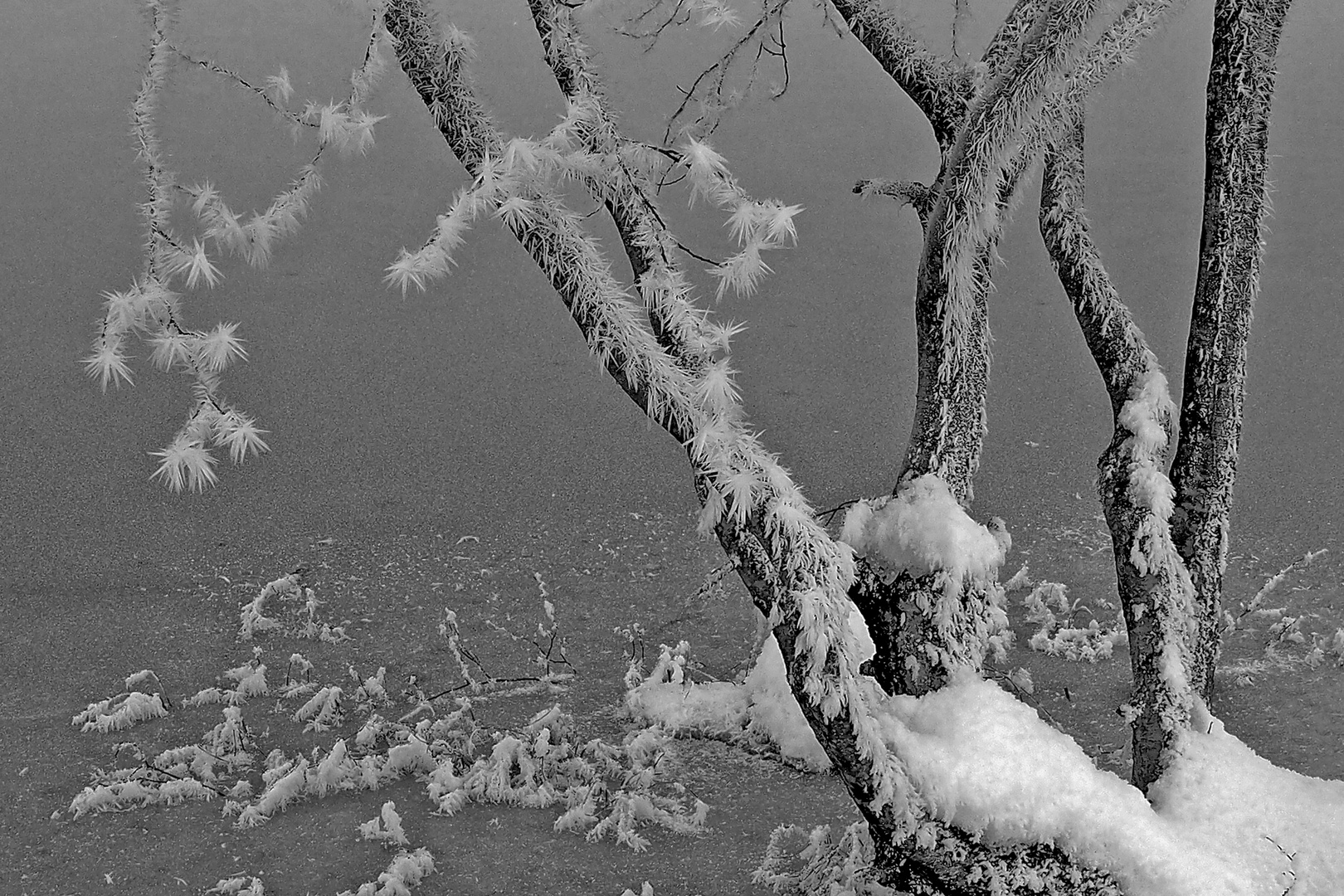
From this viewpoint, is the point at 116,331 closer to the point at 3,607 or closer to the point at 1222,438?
the point at 1222,438

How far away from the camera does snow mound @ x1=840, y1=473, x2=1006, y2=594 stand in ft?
3.63

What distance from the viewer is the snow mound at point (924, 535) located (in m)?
1.11

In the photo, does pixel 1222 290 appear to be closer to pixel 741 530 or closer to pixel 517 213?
pixel 741 530

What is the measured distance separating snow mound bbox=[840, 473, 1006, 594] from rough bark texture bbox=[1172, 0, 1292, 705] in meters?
0.24

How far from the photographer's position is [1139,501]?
1206 millimetres

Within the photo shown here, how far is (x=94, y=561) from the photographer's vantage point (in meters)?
2.04

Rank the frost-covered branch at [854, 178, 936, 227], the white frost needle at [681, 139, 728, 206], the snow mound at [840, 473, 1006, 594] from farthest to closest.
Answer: the frost-covered branch at [854, 178, 936, 227], the snow mound at [840, 473, 1006, 594], the white frost needle at [681, 139, 728, 206]

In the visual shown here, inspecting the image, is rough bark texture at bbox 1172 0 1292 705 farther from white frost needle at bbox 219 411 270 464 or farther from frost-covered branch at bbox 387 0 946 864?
white frost needle at bbox 219 411 270 464

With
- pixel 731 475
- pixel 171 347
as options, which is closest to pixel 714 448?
pixel 731 475

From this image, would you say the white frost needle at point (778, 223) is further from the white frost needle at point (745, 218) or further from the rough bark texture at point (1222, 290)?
the rough bark texture at point (1222, 290)

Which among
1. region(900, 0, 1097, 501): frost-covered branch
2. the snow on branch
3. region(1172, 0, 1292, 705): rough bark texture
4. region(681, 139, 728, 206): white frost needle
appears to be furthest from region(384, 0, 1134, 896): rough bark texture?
region(1172, 0, 1292, 705): rough bark texture

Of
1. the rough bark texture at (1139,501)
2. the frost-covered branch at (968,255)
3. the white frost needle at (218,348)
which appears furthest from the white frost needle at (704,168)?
the rough bark texture at (1139,501)

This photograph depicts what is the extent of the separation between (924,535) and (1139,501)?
0.24m

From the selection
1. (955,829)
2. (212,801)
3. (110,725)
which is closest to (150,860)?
(212,801)
